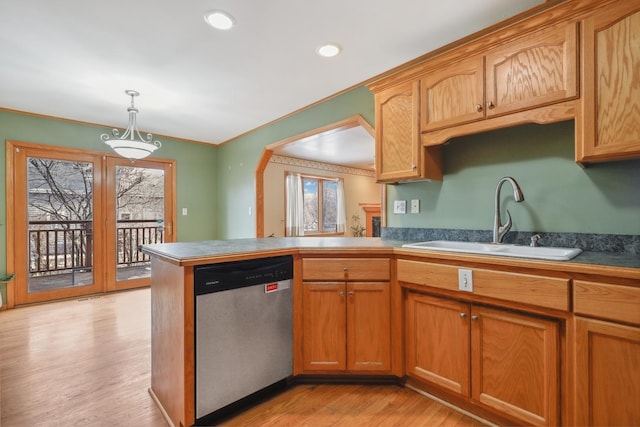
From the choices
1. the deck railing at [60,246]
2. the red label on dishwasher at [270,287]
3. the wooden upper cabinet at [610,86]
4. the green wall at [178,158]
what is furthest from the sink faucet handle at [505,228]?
the deck railing at [60,246]

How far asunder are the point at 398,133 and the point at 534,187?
938 millimetres

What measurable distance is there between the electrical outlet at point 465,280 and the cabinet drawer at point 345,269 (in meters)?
0.44

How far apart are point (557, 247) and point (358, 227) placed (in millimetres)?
6012

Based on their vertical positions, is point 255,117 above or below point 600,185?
above

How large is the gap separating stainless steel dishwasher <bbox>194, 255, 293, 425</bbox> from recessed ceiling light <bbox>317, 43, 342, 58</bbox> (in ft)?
5.28

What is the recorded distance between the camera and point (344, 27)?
6.69 feet

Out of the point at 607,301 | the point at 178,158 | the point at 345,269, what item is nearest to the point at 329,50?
the point at 345,269

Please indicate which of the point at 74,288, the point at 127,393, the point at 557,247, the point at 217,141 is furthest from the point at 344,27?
the point at 74,288

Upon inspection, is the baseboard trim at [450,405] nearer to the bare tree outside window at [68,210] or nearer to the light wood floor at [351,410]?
the light wood floor at [351,410]

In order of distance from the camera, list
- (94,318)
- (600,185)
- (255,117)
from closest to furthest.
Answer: (600,185) < (94,318) < (255,117)

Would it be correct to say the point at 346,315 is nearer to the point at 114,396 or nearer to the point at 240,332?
the point at 240,332

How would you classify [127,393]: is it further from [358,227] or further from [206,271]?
[358,227]

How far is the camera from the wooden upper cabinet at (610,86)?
133 centimetres

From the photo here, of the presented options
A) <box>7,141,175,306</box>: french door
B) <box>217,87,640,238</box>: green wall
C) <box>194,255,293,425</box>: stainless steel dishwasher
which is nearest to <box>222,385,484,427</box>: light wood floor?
<box>194,255,293,425</box>: stainless steel dishwasher
